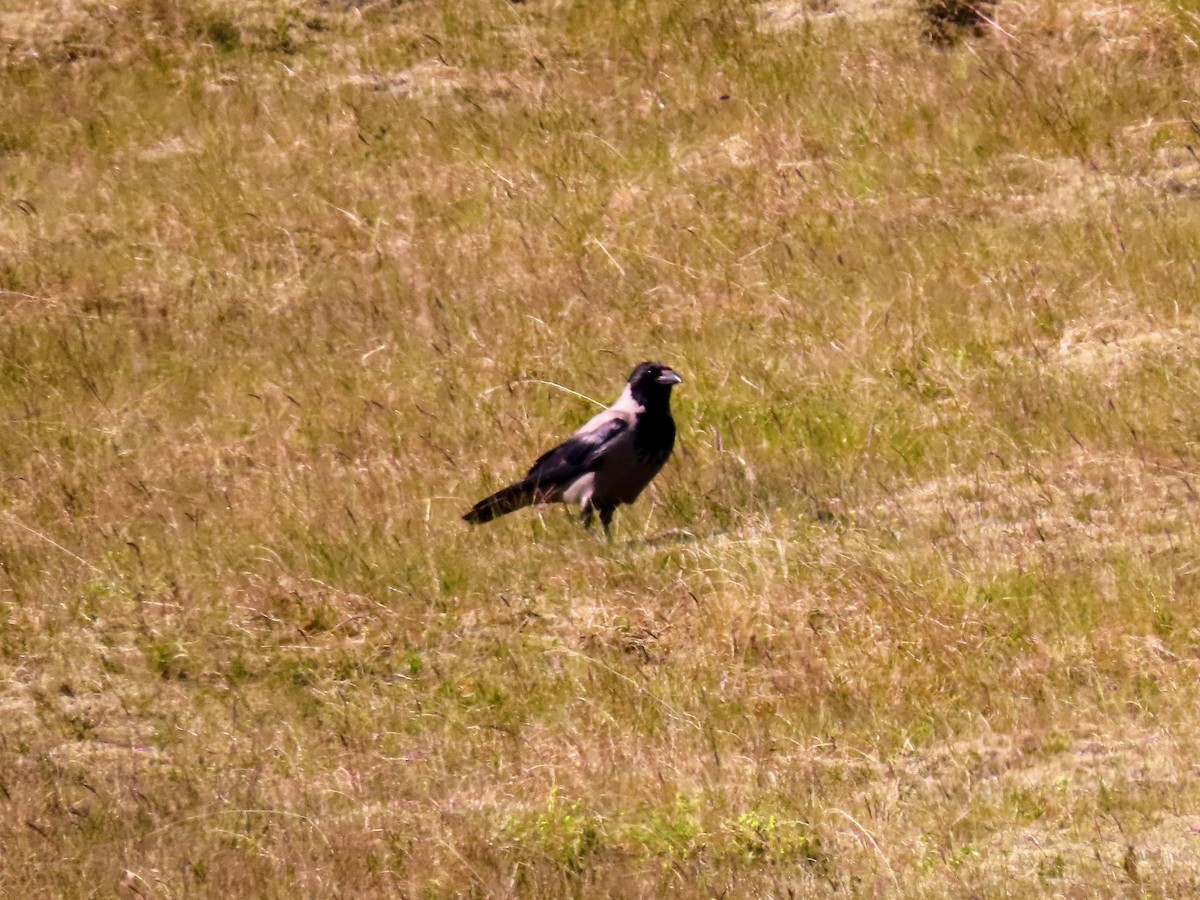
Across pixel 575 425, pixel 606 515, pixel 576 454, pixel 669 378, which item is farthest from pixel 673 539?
pixel 575 425

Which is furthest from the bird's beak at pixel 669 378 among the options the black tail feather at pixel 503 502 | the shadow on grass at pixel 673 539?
the shadow on grass at pixel 673 539

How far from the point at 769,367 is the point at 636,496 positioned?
1.69 m

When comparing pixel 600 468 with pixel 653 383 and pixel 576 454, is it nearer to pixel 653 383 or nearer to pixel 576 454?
pixel 576 454

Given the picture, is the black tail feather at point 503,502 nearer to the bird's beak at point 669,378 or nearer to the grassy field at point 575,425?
the grassy field at point 575,425

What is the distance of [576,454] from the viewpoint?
33.7 ft

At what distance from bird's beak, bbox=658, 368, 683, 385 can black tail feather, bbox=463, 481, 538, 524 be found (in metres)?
1.04

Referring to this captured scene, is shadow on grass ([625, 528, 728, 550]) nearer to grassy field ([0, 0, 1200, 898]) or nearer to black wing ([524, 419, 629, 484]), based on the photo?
grassy field ([0, 0, 1200, 898])

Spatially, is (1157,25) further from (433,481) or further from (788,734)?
(788,734)

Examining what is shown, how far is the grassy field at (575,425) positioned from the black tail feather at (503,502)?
18 centimetres

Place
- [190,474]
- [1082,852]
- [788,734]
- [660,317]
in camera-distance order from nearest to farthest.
Result: [1082,852] < [788,734] < [190,474] < [660,317]

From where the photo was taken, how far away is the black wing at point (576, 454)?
10.2 meters

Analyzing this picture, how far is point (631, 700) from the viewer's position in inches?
305

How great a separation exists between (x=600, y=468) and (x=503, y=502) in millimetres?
574

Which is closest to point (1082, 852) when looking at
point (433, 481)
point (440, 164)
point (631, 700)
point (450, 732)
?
point (631, 700)
